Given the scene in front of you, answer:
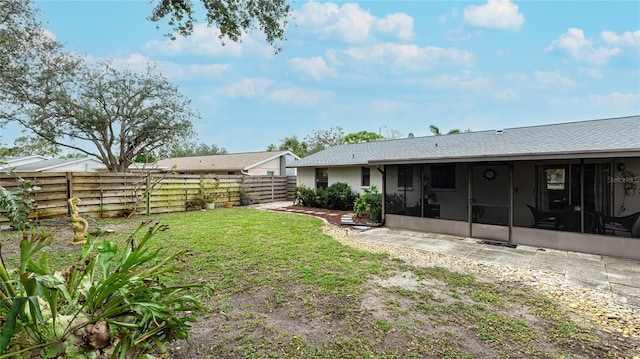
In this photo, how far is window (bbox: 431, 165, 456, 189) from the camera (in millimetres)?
8594

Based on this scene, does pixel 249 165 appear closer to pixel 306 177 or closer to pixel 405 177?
pixel 306 177

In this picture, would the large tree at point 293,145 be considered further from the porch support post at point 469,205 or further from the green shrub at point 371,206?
the porch support post at point 469,205

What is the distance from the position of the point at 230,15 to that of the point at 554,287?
6917 mm

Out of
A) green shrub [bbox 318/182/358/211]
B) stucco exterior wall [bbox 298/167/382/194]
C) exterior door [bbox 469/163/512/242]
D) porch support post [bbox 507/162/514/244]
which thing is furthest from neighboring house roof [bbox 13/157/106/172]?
porch support post [bbox 507/162/514/244]

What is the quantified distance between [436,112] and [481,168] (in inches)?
771

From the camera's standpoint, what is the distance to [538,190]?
7.80 meters

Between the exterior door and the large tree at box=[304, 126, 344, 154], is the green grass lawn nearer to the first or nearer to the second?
the exterior door

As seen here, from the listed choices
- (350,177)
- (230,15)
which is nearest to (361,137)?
(350,177)

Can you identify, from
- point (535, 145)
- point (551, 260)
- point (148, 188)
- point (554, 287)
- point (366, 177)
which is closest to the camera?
point (554, 287)

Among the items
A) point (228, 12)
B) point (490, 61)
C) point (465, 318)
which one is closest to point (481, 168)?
point (465, 318)

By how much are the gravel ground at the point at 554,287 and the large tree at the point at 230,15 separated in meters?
4.99

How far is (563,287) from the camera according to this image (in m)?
4.48

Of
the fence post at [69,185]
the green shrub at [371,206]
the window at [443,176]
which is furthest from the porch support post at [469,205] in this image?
the fence post at [69,185]

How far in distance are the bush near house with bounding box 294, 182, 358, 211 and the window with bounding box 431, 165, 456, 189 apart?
5450 millimetres
